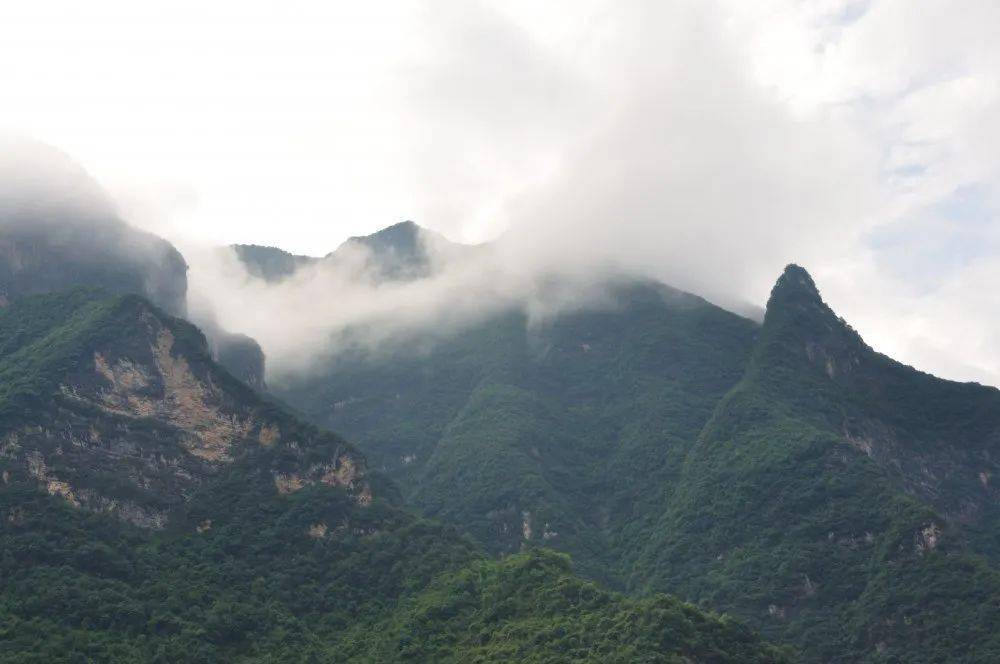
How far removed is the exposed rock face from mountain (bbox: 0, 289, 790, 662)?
244mm

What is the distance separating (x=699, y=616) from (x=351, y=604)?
4152 cm

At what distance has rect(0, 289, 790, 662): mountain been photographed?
108312mm

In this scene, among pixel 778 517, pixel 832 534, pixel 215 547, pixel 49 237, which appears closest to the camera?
pixel 215 547

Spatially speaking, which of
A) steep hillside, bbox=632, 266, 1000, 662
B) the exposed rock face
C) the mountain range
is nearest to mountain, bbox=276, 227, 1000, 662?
steep hillside, bbox=632, 266, 1000, 662

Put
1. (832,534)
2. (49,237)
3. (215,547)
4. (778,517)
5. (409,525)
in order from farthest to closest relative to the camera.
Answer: (49,237), (778,517), (832,534), (409,525), (215,547)

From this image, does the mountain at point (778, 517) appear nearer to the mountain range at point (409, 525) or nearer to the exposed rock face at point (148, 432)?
the mountain range at point (409, 525)

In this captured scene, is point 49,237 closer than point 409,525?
No

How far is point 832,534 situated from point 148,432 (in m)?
96.7

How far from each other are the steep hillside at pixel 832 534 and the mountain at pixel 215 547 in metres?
37.2

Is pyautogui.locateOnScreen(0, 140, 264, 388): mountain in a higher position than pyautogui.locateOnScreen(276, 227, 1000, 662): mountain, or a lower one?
higher

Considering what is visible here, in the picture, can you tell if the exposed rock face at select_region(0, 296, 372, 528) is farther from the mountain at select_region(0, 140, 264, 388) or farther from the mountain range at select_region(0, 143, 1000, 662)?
the mountain at select_region(0, 140, 264, 388)

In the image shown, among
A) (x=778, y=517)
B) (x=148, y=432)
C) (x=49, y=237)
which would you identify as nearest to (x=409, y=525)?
(x=148, y=432)

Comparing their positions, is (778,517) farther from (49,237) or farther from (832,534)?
(49,237)

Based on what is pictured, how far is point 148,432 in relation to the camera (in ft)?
449
